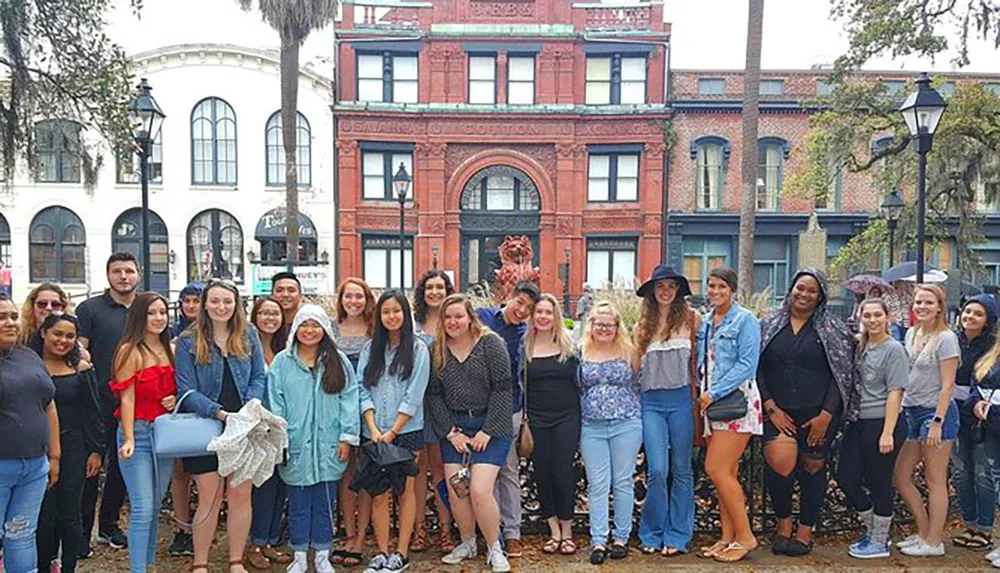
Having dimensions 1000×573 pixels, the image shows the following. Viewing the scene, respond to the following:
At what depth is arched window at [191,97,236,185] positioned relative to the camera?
26234mm

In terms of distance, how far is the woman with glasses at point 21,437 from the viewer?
369 centimetres

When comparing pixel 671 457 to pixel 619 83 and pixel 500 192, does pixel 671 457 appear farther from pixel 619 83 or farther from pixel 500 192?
pixel 619 83

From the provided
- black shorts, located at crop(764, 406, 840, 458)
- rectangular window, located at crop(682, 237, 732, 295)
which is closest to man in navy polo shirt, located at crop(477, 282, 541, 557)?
black shorts, located at crop(764, 406, 840, 458)

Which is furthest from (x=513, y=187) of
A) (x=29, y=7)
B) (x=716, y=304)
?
(x=716, y=304)

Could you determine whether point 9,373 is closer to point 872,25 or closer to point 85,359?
point 85,359

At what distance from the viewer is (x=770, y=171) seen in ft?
87.1

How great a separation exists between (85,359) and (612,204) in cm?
2325

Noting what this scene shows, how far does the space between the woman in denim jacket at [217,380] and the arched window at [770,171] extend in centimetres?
2494

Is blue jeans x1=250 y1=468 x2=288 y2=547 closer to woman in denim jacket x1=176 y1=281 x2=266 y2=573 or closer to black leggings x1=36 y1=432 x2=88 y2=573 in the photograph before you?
woman in denim jacket x1=176 y1=281 x2=266 y2=573

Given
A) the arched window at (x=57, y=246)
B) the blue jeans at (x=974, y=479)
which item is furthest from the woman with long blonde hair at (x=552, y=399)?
the arched window at (x=57, y=246)

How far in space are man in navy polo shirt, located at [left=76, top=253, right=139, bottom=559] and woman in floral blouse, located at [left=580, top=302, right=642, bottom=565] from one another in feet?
10.5

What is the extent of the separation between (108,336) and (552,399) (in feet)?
10.2

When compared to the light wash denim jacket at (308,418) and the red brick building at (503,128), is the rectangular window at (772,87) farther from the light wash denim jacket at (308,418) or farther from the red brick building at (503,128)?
the light wash denim jacket at (308,418)

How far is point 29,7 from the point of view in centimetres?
1006
